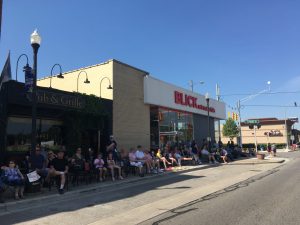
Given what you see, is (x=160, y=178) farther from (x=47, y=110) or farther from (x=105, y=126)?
(x=47, y=110)

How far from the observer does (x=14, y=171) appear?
12117 millimetres

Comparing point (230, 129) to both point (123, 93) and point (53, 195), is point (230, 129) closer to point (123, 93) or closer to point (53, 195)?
point (123, 93)

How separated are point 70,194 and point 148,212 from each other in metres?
4.18

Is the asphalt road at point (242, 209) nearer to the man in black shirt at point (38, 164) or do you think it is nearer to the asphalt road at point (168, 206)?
the asphalt road at point (168, 206)

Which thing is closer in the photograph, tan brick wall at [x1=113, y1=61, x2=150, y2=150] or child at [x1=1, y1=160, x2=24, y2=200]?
child at [x1=1, y1=160, x2=24, y2=200]

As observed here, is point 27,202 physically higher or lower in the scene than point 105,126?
lower

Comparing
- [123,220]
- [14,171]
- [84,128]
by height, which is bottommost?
[123,220]

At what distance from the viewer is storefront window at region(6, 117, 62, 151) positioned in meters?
15.7

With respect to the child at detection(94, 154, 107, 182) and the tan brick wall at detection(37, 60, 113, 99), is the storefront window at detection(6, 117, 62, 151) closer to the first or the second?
the child at detection(94, 154, 107, 182)

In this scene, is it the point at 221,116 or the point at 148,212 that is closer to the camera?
the point at 148,212

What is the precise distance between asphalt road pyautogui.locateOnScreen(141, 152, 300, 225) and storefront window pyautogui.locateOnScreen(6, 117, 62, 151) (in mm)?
8447

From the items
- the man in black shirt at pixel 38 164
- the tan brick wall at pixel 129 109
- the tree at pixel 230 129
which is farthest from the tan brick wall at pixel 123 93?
the tree at pixel 230 129

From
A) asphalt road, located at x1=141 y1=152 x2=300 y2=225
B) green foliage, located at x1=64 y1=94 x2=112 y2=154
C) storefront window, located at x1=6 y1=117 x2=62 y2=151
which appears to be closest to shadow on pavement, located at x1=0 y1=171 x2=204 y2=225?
asphalt road, located at x1=141 y1=152 x2=300 y2=225

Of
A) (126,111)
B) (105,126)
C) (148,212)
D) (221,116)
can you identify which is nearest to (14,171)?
(148,212)
